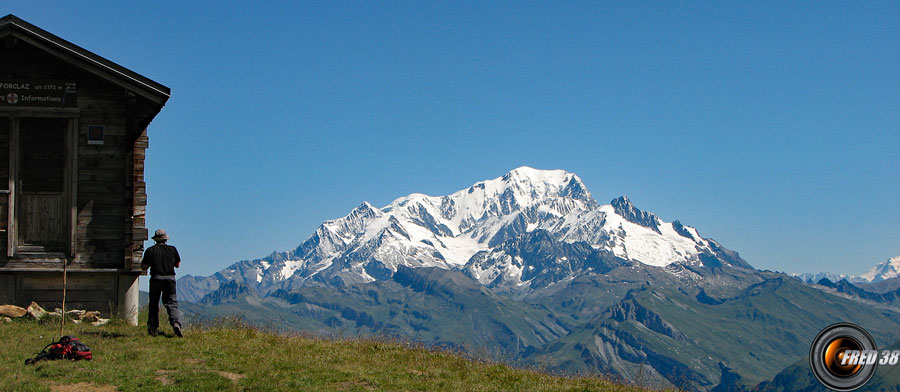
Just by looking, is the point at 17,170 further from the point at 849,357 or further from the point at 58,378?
the point at 849,357

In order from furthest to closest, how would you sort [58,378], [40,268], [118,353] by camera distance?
[40,268] → [118,353] → [58,378]

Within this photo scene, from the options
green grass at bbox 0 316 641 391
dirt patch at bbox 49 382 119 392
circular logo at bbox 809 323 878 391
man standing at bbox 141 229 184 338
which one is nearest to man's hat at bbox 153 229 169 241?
man standing at bbox 141 229 184 338

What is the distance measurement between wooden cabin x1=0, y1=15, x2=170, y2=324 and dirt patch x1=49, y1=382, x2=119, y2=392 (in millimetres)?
8492

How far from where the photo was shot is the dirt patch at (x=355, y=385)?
17.6 meters

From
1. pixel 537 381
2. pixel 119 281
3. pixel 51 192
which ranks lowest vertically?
pixel 537 381

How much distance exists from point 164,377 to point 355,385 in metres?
4.03

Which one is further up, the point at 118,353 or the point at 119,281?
the point at 119,281

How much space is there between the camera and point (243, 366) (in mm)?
18984

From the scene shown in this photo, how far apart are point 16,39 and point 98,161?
4.24 meters

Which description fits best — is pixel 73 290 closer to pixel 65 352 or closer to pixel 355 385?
pixel 65 352

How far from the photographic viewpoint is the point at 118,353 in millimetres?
19406

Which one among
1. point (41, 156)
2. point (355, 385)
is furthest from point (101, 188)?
point (355, 385)

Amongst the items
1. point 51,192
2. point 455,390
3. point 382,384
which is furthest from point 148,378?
point 51,192

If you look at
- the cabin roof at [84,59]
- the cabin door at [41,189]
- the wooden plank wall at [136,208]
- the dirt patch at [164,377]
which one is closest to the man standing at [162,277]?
the wooden plank wall at [136,208]
